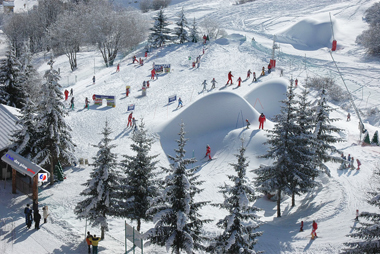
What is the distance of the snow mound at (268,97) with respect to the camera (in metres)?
36.8

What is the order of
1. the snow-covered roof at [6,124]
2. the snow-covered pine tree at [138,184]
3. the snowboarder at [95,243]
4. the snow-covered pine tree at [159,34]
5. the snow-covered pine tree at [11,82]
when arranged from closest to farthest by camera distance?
the snowboarder at [95,243] < the snow-covered pine tree at [138,184] < the snow-covered roof at [6,124] < the snow-covered pine tree at [11,82] < the snow-covered pine tree at [159,34]

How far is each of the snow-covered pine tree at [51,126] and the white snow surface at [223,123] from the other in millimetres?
1858

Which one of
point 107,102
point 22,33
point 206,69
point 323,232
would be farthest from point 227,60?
point 22,33

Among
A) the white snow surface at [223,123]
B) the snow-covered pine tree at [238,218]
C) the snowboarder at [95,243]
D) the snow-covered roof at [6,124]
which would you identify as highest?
the snow-covered pine tree at [238,218]

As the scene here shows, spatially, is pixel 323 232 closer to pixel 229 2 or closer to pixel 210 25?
pixel 210 25

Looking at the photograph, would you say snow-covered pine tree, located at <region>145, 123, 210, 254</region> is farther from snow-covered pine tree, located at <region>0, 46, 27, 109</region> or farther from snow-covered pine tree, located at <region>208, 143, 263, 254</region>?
snow-covered pine tree, located at <region>0, 46, 27, 109</region>

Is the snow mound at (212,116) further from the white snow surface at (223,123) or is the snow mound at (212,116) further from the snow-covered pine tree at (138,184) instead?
the snow-covered pine tree at (138,184)

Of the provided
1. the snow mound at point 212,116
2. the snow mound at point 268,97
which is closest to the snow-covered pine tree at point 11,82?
the snow mound at point 212,116

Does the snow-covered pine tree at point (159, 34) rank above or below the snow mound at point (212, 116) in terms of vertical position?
above

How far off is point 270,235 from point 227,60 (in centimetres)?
3468

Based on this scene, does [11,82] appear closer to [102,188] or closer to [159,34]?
[102,188]

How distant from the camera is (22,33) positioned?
239 ft

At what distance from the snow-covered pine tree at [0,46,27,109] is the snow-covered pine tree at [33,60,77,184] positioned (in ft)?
38.3

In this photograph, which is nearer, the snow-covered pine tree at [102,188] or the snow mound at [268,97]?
the snow-covered pine tree at [102,188]
